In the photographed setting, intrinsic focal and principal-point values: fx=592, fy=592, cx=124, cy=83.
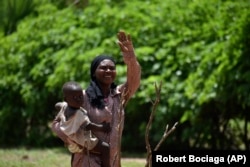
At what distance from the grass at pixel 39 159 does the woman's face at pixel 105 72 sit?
4601mm

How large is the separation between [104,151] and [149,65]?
625 cm

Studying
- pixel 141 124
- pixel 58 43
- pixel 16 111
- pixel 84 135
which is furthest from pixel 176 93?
pixel 84 135

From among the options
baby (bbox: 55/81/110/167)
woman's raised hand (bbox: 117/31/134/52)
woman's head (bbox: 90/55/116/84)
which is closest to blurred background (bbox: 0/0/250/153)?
woman's raised hand (bbox: 117/31/134/52)

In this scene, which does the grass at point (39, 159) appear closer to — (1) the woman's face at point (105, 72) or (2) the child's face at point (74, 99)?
(1) the woman's face at point (105, 72)

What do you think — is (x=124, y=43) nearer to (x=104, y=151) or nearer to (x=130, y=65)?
(x=130, y=65)

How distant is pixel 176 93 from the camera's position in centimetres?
943

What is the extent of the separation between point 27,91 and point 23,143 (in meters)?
1.24

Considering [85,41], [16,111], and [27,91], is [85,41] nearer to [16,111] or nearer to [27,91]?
[27,91]

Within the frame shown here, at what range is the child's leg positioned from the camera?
153 inches

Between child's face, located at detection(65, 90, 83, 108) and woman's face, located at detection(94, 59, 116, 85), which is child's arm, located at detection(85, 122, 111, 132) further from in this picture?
woman's face, located at detection(94, 59, 116, 85)

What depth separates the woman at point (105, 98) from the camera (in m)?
3.94

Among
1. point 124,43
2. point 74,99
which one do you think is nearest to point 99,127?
point 74,99

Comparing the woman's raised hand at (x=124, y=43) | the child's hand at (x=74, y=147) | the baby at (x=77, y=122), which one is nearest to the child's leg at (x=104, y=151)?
the baby at (x=77, y=122)

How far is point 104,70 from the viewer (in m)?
4.10
